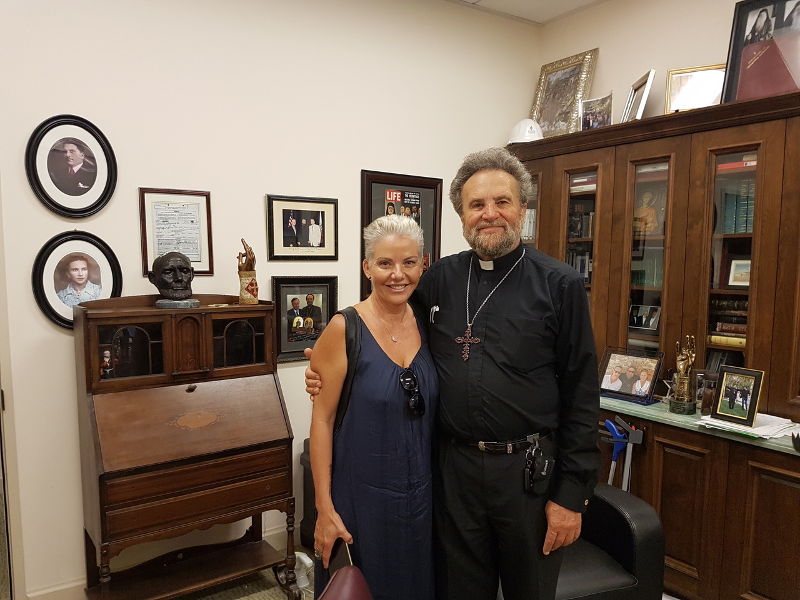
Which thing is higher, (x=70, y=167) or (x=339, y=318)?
(x=70, y=167)

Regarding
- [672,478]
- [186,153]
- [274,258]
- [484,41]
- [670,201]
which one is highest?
[484,41]

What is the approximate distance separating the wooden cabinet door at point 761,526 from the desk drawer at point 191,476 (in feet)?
5.92

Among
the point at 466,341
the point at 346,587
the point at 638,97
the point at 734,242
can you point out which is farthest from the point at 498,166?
the point at 638,97

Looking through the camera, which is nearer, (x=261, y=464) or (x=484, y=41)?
(x=261, y=464)

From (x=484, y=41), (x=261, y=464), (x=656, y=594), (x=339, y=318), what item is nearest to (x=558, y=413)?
(x=339, y=318)

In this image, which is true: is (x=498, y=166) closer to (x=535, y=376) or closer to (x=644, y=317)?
(x=535, y=376)

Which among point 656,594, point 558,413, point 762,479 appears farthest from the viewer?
point 762,479

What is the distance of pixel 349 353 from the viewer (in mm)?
1536

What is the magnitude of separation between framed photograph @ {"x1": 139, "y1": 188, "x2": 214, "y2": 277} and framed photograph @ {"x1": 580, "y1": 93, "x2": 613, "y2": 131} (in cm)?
210

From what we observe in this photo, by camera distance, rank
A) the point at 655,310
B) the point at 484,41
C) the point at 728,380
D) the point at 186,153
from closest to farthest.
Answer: the point at 728,380
the point at 186,153
the point at 655,310
the point at 484,41

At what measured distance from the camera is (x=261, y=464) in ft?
7.48

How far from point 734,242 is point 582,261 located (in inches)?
29.0

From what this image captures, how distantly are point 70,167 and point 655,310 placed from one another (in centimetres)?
262

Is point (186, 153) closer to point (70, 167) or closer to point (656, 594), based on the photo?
point (70, 167)
